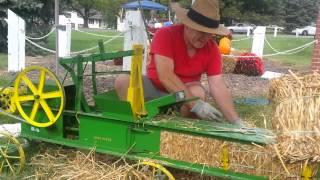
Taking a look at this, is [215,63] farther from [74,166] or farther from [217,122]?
[74,166]

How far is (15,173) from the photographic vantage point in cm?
368

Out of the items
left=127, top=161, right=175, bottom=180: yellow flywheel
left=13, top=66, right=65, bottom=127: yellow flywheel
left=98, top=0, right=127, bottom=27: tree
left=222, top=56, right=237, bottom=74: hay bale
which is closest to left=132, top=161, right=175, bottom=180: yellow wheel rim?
left=127, top=161, right=175, bottom=180: yellow flywheel

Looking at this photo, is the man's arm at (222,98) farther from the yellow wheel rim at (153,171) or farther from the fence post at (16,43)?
the fence post at (16,43)

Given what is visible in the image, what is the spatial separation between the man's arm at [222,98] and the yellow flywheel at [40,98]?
113 cm

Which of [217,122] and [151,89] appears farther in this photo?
[151,89]

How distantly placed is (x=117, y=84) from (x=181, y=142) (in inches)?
24.7

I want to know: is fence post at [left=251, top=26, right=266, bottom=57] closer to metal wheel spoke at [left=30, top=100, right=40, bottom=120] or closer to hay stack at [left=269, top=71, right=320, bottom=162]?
metal wheel spoke at [left=30, top=100, right=40, bottom=120]

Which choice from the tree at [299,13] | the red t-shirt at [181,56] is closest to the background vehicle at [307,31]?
the tree at [299,13]

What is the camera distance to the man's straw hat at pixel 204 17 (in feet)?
11.6

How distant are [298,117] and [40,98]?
1860 mm

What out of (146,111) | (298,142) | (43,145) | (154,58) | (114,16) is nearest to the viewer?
(298,142)

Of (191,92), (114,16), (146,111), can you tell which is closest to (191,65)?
(191,92)

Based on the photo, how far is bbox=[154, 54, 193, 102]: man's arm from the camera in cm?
359

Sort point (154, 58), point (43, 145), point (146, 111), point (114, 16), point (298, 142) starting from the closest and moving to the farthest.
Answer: point (298, 142), point (146, 111), point (154, 58), point (43, 145), point (114, 16)
